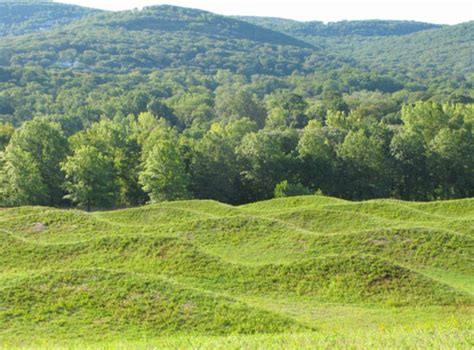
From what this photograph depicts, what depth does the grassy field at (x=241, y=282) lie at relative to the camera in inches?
795

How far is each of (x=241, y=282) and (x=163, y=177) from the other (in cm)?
3370

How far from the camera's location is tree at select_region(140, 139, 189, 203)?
201 ft

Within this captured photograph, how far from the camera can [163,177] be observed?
61.5 meters

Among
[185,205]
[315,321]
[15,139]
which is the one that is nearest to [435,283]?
[315,321]

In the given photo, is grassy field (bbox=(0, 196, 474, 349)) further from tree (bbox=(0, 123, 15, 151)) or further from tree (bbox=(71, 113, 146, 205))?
tree (bbox=(0, 123, 15, 151))

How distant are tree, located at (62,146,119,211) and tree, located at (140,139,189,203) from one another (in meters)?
3.97

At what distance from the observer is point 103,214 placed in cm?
4691

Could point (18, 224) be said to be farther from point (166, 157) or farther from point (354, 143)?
point (354, 143)

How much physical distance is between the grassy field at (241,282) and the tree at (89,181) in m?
15.1


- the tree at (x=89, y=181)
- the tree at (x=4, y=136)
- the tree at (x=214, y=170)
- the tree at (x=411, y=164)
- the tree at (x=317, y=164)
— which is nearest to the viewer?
the tree at (x=89, y=181)

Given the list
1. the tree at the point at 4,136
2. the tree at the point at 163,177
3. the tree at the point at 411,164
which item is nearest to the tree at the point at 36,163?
the tree at the point at 4,136

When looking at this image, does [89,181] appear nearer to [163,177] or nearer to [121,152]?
[163,177]

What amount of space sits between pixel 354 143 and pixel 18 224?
41725 millimetres

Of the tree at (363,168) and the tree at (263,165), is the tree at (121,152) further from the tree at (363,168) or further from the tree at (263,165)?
the tree at (363,168)
